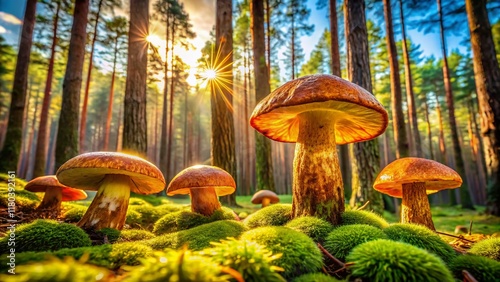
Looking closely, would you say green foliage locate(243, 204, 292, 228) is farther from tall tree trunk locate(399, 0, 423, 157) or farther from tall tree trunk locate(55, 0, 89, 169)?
tall tree trunk locate(399, 0, 423, 157)

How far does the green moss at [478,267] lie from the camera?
1.54 m

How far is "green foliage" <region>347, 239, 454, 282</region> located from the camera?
132 centimetres

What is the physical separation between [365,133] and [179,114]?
4381 centimetres

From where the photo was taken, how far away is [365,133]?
3.42 m

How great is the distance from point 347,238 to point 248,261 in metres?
1.15

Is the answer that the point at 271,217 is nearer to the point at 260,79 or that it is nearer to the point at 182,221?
the point at 182,221

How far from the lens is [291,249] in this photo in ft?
5.21

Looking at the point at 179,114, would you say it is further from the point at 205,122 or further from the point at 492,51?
the point at 492,51

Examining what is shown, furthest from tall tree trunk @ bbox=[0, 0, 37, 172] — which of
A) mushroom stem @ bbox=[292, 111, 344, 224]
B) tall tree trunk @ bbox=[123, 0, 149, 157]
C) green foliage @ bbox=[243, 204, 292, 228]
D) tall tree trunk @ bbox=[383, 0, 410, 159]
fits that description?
tall tree trunk @ bbox=[383, 0, 410, 159]

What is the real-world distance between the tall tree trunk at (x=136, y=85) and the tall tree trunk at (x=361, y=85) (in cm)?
604

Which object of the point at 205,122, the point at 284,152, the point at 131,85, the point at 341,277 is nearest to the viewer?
the point at 341,277

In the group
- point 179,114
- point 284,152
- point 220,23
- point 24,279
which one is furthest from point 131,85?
point 179,114

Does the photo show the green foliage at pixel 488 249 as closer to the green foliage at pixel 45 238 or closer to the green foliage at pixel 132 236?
the green foliage at pixel 132 236

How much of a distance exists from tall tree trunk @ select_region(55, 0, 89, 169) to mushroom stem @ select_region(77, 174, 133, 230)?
192 inches
